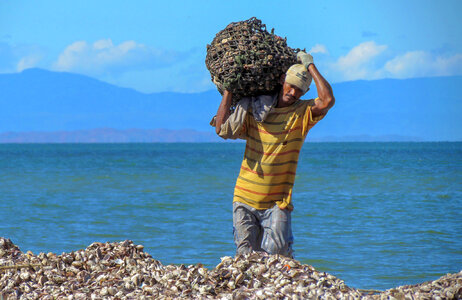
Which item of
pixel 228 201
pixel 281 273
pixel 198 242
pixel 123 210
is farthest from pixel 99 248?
pixel 228 201

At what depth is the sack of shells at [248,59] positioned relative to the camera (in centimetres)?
402

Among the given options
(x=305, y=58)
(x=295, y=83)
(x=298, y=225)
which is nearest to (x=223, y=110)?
(x=295, y=83)

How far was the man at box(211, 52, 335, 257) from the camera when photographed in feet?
13.4

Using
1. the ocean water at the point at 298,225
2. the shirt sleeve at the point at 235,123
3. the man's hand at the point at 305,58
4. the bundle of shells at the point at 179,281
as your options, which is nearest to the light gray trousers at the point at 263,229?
the bundle of shells at the point at 179,281

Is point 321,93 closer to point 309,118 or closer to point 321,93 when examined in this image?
point 321,93

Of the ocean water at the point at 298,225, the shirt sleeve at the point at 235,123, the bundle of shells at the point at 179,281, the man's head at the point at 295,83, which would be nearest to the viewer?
the bundle of shells at the point at 179,281

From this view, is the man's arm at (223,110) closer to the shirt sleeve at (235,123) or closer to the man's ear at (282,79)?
the shirt sleeve at (235,123)

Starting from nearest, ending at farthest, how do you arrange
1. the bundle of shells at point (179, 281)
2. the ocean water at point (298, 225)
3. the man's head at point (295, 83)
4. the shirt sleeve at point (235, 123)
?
the bundle of shells at point (179, 281), the man's head at point (295, 83), the shirt sleeve at point (235, 123), the ocean water at point (298, 225)

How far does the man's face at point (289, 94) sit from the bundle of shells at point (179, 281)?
1015 mm

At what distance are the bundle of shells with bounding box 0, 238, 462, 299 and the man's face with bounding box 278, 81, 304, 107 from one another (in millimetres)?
1015

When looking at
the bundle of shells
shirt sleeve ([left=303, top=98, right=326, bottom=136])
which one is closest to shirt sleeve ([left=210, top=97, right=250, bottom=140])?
shirt sleeve ([left=303, top=98, right=326, bottom=136])

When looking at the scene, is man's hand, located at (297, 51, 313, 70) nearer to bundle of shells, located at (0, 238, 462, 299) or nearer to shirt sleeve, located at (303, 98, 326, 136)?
shirt sleeve, located at (303, 98, 326, 136)

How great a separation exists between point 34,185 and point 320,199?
10.8 m

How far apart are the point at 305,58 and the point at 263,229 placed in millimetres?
1192
